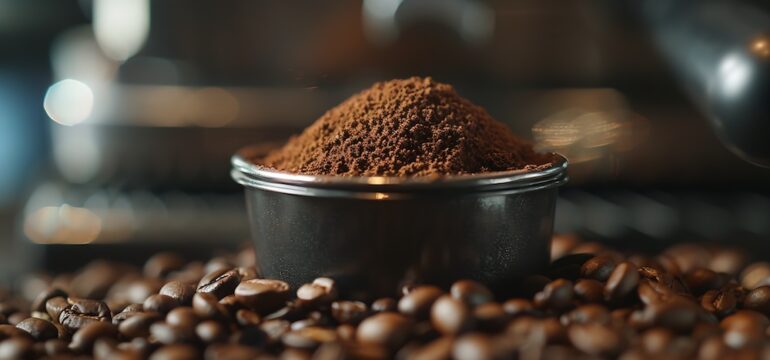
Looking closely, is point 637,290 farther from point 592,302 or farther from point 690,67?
point 690,67

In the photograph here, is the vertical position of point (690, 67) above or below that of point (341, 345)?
above

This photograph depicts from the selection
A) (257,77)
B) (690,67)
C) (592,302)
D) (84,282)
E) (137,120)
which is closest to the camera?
(592,302)

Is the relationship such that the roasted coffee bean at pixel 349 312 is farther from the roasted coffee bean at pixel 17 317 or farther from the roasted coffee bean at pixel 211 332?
the roasted coffee bean at pixel 17 317

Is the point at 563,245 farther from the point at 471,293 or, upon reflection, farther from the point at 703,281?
the point at 471,293

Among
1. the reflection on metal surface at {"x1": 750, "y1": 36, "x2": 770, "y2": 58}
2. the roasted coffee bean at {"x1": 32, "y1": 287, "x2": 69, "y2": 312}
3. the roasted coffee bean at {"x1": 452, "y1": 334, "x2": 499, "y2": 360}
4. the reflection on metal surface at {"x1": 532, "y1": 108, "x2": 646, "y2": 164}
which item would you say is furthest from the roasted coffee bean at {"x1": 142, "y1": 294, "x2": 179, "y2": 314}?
the reflection on metal surface at {"x1": 532, "y1": 108, "x2": 646, "y2": 164}

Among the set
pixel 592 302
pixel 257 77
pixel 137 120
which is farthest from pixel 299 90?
pixel 592 302

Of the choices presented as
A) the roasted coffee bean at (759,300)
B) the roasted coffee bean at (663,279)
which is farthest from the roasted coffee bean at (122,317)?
the roasted coffee bean at (759,300)

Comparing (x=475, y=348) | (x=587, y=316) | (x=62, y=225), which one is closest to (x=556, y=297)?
(x=587, y=316)

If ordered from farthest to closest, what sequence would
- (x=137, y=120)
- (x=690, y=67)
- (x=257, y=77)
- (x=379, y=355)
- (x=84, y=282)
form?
(x=257, y=77)
(x=137, y=120)
(x=84, y=282)
(x=690, y=67)
(x=379, y=355)
